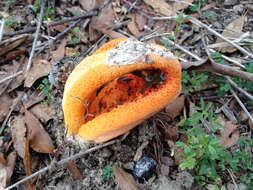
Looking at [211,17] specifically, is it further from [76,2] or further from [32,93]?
[32,93]

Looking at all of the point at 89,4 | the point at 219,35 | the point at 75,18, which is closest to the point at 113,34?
the point at 75,18

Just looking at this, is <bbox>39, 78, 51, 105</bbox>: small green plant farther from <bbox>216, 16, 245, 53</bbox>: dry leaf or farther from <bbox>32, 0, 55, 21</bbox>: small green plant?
<bbox>216, 16, 245, 53</bbox>: dry leaf

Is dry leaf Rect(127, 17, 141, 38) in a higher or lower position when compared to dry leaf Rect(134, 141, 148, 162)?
higher

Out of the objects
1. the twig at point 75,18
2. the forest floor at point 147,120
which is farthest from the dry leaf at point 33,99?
the twig at point 75,18

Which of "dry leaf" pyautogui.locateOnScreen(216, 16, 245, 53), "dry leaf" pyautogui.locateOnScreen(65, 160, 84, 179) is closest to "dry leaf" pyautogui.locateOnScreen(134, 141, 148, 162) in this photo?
"dry leaf" pyautogui.locateOnScreen(65, 160, 84, 179)

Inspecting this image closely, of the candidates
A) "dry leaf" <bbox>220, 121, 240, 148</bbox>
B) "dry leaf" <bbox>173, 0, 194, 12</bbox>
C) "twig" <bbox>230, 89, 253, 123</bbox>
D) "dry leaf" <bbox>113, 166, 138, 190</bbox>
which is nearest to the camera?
"dry leaf" <bbox>113, 166, 138, 190</bbox>

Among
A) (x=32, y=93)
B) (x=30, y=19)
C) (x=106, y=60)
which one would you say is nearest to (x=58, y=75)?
(x=32, y=93)

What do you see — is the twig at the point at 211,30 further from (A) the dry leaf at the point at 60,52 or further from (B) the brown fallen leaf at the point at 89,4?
(A) the dry leaf at the point at 60,52
